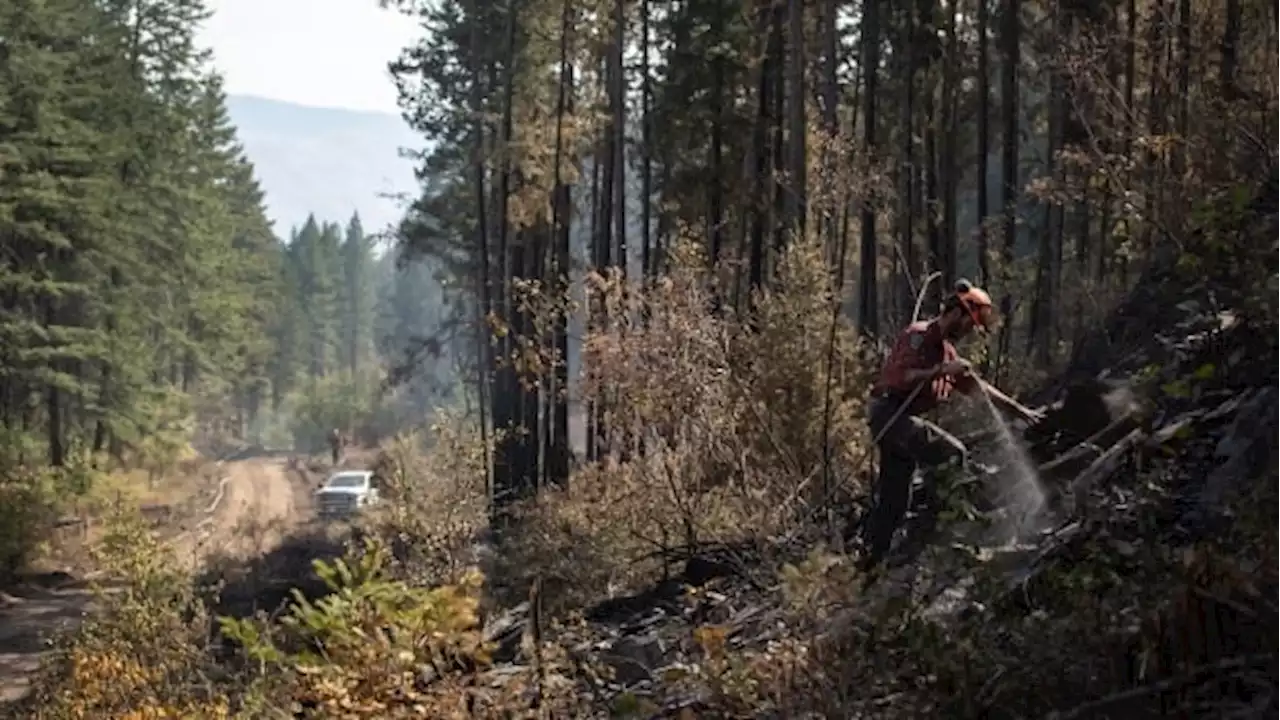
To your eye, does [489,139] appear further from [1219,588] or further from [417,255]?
[1219,588]

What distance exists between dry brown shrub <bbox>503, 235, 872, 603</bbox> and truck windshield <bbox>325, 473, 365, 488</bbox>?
23.8m

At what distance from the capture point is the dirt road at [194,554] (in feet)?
59.8

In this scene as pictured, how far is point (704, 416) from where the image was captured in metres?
10.1

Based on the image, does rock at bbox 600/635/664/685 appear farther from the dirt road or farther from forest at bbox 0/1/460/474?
forest at bbox 0/1/460/474

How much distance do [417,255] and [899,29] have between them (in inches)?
697

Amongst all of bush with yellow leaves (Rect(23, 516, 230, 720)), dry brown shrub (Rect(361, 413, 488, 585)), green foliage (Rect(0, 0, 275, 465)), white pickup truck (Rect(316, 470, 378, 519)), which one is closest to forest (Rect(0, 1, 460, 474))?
green foliage (Rect(0, 0, 275, 465))

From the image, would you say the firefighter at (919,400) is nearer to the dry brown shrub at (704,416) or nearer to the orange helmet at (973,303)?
the orange helmet at (973,303)

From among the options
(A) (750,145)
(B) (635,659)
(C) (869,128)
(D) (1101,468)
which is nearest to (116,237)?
(A) (750,145)

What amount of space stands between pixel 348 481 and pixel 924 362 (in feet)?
99.4

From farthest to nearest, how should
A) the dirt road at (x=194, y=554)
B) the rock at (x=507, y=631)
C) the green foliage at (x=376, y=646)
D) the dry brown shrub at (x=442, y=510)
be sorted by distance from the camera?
the dirt road at (x=194, y=554), the dry brown shrub at (x=442, y=510), the rock at (x=507, y=631), the green foliage at (x=376, y=646)

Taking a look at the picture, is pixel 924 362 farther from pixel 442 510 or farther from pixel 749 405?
pixel 442 510

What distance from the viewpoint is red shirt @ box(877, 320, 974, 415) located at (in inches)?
289

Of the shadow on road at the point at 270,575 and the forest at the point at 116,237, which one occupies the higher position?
the forest at the point at 116,237

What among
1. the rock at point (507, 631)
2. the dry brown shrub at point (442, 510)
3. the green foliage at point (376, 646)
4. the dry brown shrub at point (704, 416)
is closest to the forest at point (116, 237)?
the dry brown shrub at point (442, 510)
